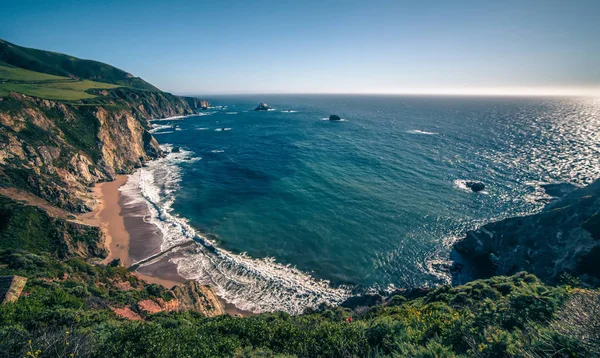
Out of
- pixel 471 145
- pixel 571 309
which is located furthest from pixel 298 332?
pixel 471 145

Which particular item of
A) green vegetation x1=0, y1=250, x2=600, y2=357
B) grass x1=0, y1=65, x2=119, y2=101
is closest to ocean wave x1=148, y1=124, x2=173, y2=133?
grass x1=0, y1=65, x2=119, y2=101

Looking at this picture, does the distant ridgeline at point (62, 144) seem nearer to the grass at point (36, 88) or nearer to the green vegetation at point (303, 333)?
the grass at point (36, 88)

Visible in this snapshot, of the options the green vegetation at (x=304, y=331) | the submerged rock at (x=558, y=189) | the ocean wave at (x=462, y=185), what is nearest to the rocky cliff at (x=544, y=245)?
the green vegetation at (x=304, y=331)

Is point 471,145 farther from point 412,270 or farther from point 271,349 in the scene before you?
point 271,349

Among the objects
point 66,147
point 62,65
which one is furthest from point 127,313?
point 62,65

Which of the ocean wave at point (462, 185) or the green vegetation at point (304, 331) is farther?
the ocean wave at point (462, 185)
